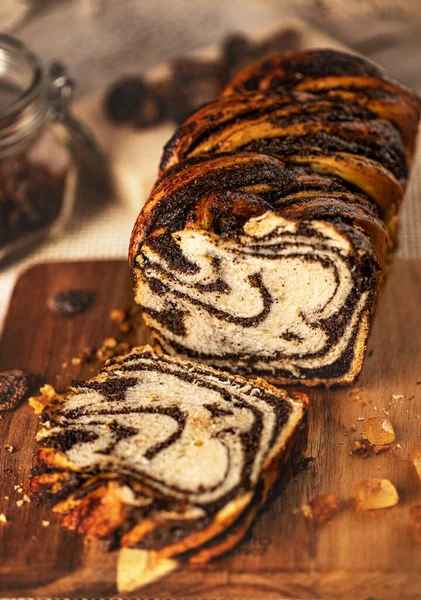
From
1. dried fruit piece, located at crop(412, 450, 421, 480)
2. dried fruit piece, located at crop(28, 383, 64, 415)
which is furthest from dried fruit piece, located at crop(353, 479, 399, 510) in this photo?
dried fruit piece, located at crop(28, 383, 64, 415)

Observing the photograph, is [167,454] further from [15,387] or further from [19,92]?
[19,92]

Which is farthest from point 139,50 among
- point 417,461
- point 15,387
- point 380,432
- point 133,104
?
point 417,461

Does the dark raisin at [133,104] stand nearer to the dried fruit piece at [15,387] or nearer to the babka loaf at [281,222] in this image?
the babka loaf at [281,222]

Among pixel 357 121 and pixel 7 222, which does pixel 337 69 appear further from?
pixel 7 222

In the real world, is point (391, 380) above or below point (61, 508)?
above

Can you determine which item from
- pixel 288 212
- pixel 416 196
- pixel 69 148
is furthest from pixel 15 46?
pixel 416 196

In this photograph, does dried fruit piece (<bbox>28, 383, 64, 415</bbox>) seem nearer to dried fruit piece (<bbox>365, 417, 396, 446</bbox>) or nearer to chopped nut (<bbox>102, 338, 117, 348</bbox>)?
chopped nut (<bbox>102, 338, 117, 348</bbox>)
